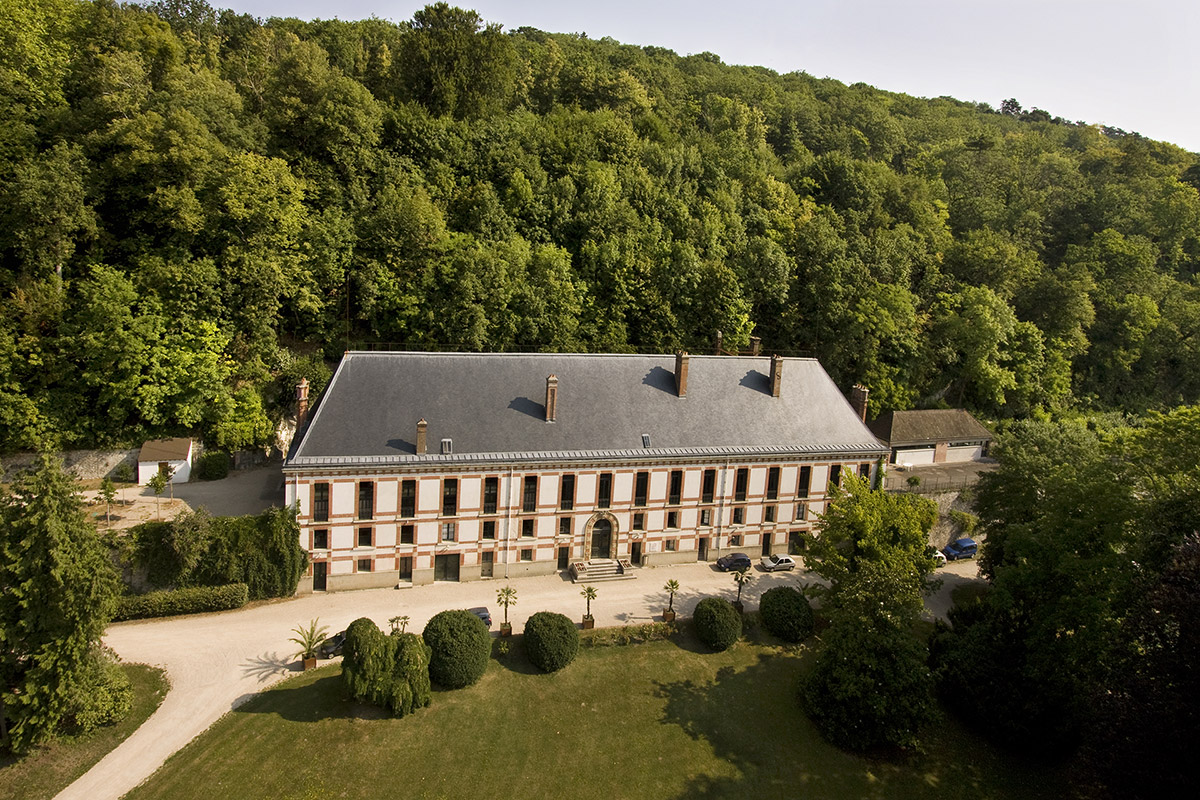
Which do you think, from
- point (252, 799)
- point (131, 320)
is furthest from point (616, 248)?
point (252, 799)

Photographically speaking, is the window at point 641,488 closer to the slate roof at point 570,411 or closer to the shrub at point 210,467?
the slate roof at point 570,411

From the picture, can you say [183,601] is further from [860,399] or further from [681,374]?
[860,399]

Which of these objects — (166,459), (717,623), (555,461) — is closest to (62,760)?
(166,459)

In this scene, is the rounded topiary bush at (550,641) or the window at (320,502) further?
the window at (320,502)

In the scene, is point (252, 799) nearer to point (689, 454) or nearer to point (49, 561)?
point (49, 561)

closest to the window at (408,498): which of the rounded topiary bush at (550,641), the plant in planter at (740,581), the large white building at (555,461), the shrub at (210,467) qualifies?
the large white building at (555,461)
